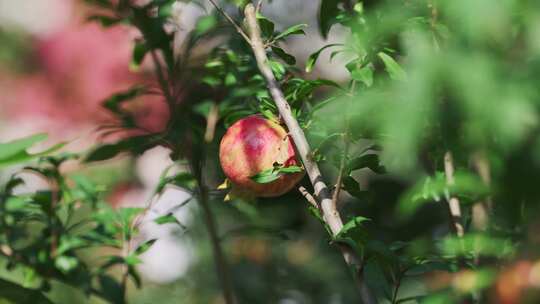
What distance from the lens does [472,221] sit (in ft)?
3.20

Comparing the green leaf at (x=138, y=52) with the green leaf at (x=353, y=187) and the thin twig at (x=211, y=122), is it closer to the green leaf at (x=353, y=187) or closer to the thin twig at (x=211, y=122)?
the thin twig at (x=211, y=122)

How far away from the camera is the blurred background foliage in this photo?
16.5 inches

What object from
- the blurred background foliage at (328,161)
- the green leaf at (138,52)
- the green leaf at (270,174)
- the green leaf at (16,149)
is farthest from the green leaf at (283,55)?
the green leaf at (138,52)

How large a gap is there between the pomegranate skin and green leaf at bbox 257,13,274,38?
0.09 metres

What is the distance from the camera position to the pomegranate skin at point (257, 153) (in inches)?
31.0

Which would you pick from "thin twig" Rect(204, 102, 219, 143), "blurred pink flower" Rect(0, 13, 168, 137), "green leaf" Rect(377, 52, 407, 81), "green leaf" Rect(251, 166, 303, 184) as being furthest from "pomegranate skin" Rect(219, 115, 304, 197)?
"blurred pink flower" Rect(0, 13, 168, 137)

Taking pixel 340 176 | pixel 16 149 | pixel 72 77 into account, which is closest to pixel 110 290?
pixel 16 149

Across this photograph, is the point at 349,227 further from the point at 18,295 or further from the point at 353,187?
the point at 18,295

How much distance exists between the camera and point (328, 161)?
77 centimetres

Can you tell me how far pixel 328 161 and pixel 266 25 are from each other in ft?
0.47

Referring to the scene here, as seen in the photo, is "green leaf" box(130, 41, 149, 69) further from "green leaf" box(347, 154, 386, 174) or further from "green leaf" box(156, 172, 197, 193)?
"green leaf" box(347, 154, 386, 174)

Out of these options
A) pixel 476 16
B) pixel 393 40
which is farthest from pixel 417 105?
pixel 393 40

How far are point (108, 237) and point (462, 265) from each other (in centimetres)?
48

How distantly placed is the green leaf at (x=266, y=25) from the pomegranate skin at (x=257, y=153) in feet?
0.29
